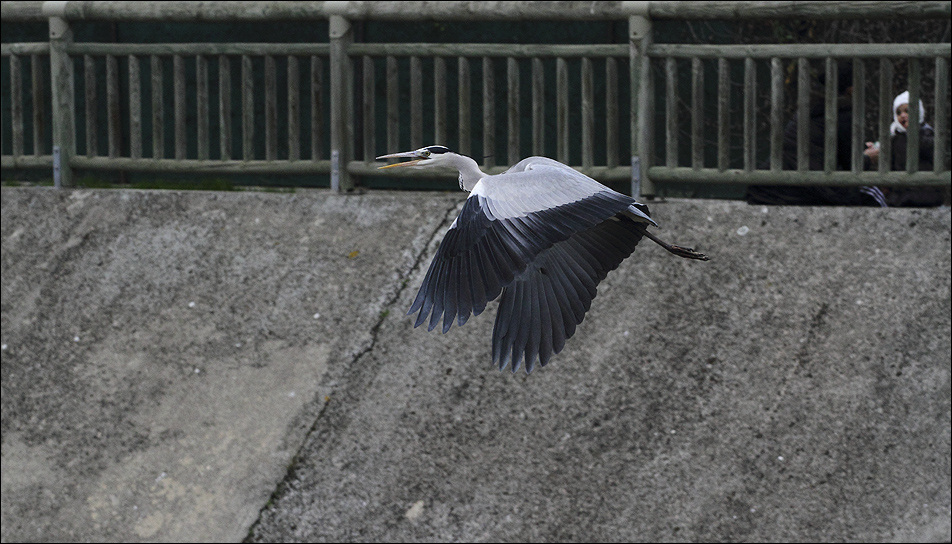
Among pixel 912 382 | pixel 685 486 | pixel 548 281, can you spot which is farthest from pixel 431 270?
pixel 912 382

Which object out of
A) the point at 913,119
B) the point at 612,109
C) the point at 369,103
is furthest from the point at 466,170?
the point at 913,119

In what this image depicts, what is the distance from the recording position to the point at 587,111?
27.3 ft

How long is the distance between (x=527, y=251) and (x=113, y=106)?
569cm

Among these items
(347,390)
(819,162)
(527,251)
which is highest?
(527,251)

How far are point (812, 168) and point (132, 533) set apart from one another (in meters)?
4.86

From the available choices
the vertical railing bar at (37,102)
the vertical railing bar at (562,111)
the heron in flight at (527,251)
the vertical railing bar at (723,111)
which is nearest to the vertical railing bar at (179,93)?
the vertical railing bar at (37,102)

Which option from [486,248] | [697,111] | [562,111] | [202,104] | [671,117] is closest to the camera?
[486,248]

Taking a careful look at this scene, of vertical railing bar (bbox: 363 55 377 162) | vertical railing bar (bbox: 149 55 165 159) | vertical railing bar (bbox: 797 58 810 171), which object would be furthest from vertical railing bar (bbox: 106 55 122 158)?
vertical railing bar (bbox: 797 58 810 171)

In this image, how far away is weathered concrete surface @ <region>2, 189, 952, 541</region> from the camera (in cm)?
790

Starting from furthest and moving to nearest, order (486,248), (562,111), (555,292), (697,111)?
(562,111) → (697,111) → (555,292) → (486,248)

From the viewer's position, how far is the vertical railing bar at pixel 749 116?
8039 millimetres

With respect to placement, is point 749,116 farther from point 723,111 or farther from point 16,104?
point 16,104

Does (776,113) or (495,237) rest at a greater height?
(495,237)

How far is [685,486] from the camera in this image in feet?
26.0
